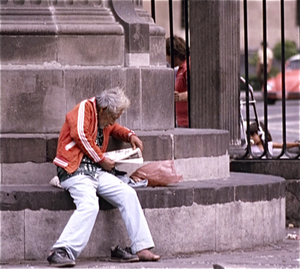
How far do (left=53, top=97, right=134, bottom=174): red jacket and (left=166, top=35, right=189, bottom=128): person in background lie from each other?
109 inches

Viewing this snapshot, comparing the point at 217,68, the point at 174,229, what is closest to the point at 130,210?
the point at 174,229

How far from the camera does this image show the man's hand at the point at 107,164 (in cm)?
682

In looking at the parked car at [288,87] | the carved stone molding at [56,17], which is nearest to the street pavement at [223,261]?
the carved stone molding at [56,17]

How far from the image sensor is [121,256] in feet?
22.2

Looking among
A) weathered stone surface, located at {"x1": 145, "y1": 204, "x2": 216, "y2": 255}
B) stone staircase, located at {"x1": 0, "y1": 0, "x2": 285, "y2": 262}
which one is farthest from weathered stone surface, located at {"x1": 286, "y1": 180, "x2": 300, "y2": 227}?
weathered stone surface, located at {"x1": 145, "y1": 204, "x2": 216, "y2": 255}

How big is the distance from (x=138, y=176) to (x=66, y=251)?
0.98 metres

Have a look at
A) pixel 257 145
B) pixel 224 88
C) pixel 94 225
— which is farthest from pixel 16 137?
pixel 257 145

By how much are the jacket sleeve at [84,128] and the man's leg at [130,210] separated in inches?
9.1

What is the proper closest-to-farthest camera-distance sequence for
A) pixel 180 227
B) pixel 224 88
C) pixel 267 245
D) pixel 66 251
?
pixel 66 251
pixel 180 227
pixel 267 245
pixel 224 88

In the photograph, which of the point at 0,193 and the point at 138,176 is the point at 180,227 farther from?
the point at 0,193

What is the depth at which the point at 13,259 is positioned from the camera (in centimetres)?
684

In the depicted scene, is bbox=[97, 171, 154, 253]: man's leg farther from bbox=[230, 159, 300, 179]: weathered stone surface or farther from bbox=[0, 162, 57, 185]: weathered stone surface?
bbox=[230, 159, 300, 179]: weathered stone surface

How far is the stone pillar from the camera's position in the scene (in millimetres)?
9367

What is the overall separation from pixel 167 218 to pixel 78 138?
0.98m
